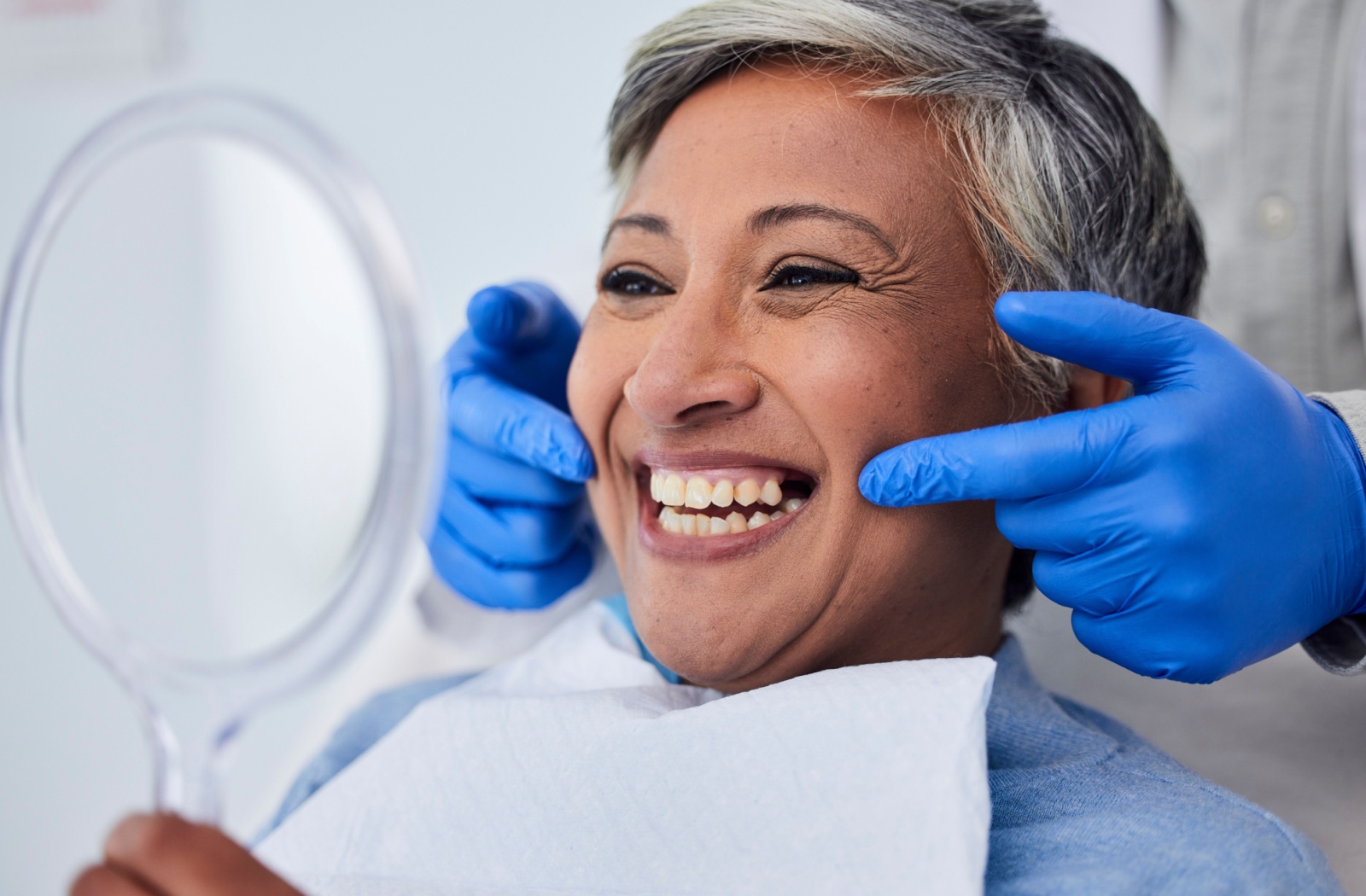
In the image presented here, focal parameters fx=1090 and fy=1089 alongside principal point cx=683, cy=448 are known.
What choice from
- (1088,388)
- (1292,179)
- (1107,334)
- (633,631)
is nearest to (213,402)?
(633,631)

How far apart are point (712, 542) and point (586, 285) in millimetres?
979

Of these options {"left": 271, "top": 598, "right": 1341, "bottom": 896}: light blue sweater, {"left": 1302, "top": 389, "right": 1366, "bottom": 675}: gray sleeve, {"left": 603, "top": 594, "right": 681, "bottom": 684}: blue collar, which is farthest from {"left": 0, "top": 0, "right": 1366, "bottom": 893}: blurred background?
{"left": 271, "top": 598, "right": 1341, "bottom": 896}: light blue sweater

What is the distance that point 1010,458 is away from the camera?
110cm

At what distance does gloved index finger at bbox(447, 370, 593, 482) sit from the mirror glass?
0.43 metres

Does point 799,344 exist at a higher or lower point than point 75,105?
lower

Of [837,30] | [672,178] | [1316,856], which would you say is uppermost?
[837,30]

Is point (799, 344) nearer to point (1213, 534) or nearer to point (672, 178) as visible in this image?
point (672, 178)

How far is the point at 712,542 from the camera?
122 centimetres

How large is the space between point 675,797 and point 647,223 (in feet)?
2.15

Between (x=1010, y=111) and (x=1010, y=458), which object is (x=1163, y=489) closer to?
(x=1010, y=458)

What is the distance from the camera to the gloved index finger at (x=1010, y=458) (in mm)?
1103

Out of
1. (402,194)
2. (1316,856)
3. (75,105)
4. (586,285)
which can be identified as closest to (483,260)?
(402,194)

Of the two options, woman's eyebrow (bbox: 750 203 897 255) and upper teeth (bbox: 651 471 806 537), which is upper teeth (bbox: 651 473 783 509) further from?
woman's eyebrow (bbox: 750 203 897 255)

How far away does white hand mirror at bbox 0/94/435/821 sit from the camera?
83cm
